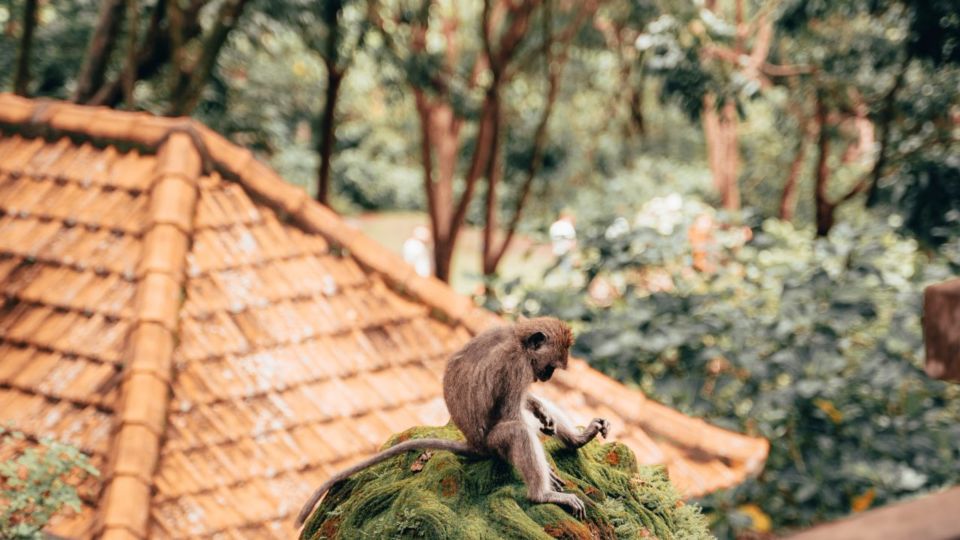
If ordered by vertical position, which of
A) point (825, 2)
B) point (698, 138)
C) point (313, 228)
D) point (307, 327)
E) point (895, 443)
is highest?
point (698, 138)

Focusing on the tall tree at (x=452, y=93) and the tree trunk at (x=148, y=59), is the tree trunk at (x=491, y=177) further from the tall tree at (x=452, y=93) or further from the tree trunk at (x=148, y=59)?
the tree trunk at (x=148, y=59)

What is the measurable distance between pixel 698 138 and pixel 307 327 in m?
20.2

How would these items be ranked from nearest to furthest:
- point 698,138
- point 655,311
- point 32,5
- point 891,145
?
1. point 655,311
2. point 32,5
3. point 891,145
4. point 698,138

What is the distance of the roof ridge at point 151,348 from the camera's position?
330 cm

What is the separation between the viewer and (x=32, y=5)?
7035 mm

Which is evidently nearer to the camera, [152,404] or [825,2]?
[152,404]

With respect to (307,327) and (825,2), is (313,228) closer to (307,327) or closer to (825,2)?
(307,327)

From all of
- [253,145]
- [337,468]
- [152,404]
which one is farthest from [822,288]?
[253,145]

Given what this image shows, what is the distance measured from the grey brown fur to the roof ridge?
108 cm

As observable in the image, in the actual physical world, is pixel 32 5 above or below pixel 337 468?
above

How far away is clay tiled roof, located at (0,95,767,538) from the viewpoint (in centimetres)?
357

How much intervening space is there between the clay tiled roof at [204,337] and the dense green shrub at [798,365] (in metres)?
1.53

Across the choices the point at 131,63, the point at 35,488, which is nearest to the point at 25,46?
the point at 131,63

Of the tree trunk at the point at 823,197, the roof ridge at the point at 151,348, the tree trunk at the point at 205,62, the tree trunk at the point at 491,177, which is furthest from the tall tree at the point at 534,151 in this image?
the roof ridge at the point at 151,348
